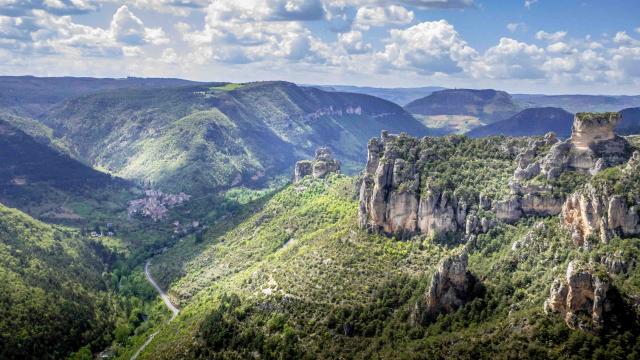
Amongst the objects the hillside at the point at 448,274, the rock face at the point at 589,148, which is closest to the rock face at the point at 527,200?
the hillside at the point at 448,274

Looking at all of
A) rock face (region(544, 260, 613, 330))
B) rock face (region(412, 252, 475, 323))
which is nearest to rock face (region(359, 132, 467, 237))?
rock face (region(412, 252, 475, 323))

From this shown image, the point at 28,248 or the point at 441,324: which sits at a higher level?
the point at 441,324

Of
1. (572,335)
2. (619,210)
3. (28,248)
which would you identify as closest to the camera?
(572,335)

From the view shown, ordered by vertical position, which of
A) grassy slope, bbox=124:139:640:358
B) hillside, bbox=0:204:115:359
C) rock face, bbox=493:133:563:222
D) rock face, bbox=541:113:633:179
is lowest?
hillside, bbox=0:204:115:359

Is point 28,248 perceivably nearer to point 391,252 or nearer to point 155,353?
point 155,353

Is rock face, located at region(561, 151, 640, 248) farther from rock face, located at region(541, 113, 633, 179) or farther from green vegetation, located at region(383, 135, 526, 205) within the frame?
green vegetation, located at region(383, 135, 526, 205)

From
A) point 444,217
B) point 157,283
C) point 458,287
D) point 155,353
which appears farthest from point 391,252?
point 157,283

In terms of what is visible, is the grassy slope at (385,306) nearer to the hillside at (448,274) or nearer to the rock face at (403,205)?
the hillside at (448,274)
